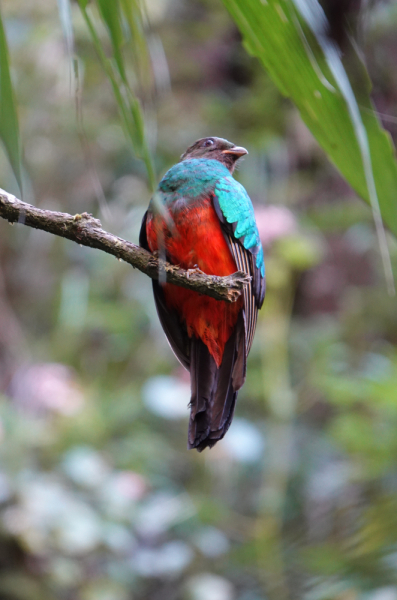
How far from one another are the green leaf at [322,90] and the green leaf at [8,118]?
0.68 ft

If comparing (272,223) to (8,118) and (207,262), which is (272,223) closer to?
(207,262)

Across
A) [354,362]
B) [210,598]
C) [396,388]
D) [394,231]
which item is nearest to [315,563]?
[210,598]

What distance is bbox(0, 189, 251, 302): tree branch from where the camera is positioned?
1.06m

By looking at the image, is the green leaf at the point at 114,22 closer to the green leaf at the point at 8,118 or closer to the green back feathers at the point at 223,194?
the green leaf at the point at 8,118

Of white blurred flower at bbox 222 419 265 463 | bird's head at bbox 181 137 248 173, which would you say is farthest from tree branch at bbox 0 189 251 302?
white blurred flower at bbox 222 419 265 463

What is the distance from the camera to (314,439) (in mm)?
5715

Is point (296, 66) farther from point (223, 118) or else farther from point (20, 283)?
point (20, 283)

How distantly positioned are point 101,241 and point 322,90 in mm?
730

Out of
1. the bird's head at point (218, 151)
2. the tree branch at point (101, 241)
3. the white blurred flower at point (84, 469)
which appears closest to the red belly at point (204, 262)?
the tree branch at point (101, 241)

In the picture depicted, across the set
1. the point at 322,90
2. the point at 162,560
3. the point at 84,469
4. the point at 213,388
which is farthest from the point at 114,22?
the point at 162,560

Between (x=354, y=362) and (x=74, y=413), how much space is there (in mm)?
3014

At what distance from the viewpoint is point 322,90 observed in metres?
0.54

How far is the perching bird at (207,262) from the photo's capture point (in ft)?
6.28

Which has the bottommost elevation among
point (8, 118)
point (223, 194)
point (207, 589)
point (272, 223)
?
point (8, 118)
